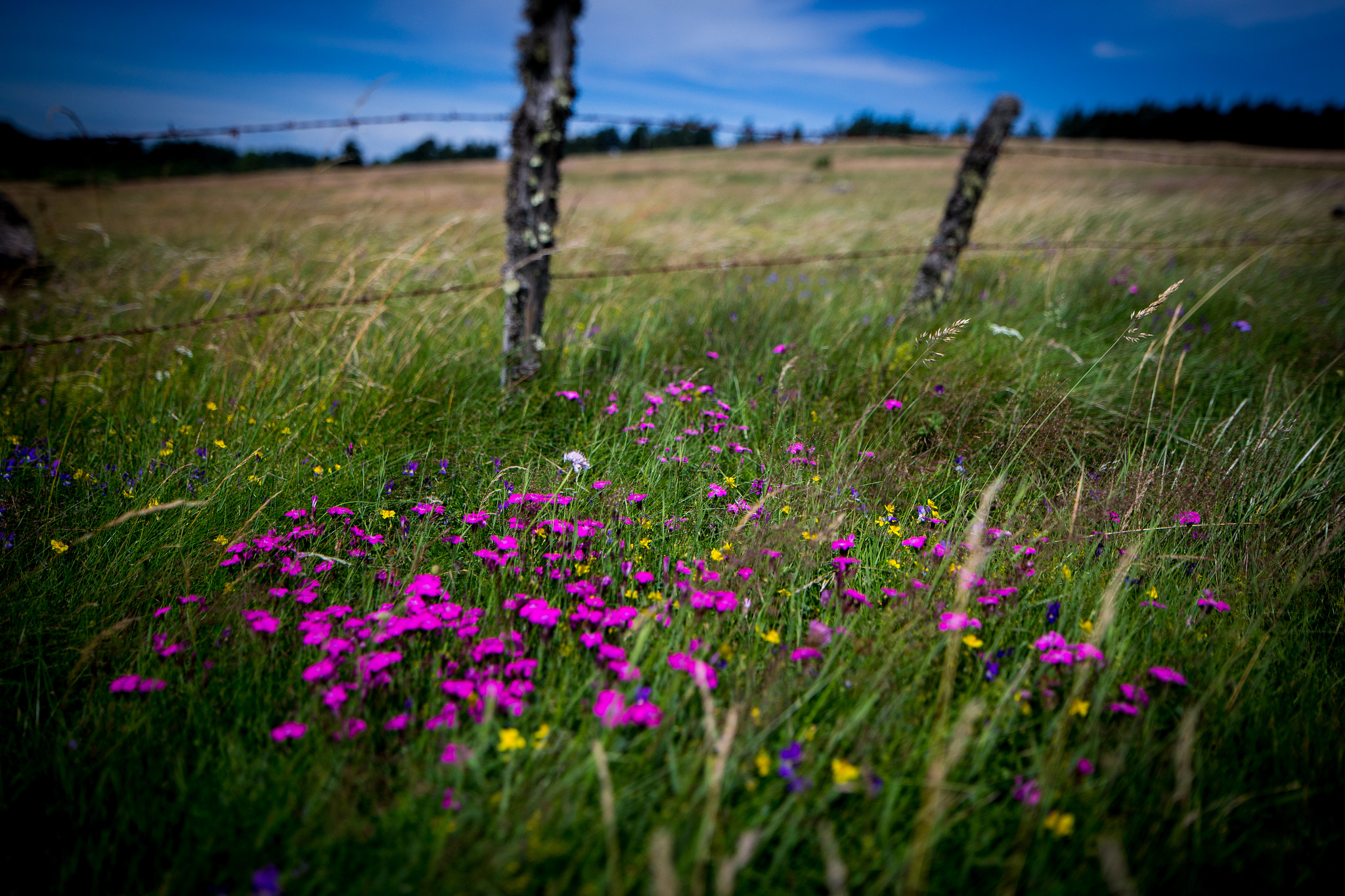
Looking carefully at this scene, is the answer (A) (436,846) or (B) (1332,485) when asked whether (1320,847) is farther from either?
(B) (1332,485)

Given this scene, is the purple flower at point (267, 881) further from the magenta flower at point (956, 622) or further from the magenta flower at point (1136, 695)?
the magenta flower at point (1136, 695)

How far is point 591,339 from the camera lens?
147 inches

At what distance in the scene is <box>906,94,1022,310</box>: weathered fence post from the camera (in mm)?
4551

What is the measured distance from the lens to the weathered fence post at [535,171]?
2764 mm

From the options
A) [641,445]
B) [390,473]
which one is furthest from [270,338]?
[641,445]

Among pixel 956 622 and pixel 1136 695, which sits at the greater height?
pixel 956 622

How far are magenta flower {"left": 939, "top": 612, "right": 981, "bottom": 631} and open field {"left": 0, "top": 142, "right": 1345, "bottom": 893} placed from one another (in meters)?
0.01

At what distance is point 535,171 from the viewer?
9.71ft

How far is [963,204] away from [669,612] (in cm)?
431

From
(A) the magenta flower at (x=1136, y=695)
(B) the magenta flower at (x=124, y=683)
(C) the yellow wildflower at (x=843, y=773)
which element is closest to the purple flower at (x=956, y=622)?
(A) the magenta flower at (x=1136, y=695)

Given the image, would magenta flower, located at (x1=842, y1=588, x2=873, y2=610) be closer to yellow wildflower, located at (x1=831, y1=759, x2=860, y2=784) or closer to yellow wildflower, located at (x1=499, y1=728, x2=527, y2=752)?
yellow wildflower, located at (x1=831, y1=759, x2=860, y2=784)

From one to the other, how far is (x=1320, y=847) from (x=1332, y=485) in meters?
2.05

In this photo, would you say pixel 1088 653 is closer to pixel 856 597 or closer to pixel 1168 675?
pixel 1168 675

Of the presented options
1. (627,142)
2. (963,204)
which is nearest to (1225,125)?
(627,142)
